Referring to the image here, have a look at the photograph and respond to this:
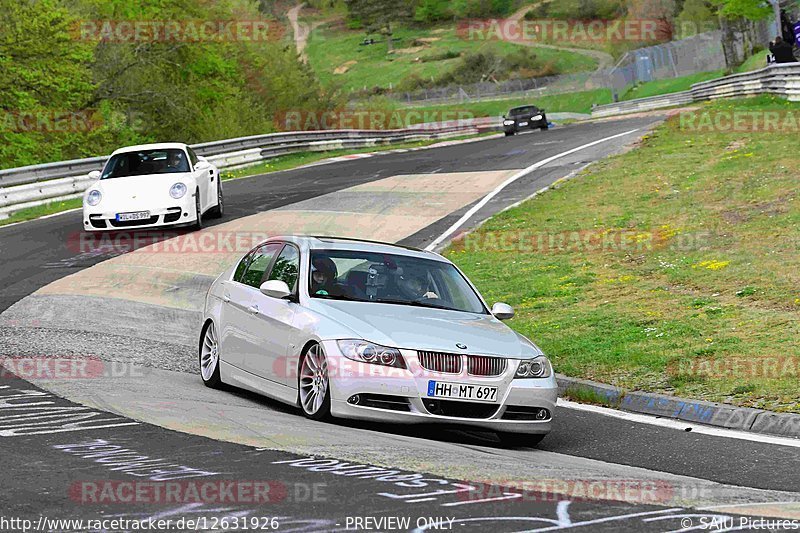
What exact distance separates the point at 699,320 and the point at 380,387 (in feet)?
18.6

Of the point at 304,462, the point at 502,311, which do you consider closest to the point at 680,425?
the point at 502,311

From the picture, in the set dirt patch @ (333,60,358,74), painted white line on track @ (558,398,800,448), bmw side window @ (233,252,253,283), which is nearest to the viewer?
painted white line on track @ (558,398,800,448)

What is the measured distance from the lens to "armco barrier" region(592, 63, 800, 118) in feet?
122

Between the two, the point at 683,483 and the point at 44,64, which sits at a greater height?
the point at 44,64

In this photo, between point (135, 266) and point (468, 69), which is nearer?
point (135, 266)

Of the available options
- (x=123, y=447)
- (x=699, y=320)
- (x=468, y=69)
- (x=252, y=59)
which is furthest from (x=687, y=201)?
(x=468, y=69)

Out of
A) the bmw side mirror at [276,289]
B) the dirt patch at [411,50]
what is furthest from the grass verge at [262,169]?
the dirt patch at [411,50]

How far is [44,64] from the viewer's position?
152 ft

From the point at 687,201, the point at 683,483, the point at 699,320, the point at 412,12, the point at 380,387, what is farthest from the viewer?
the point at 412,12

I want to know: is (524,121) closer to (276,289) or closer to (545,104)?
(545,104)

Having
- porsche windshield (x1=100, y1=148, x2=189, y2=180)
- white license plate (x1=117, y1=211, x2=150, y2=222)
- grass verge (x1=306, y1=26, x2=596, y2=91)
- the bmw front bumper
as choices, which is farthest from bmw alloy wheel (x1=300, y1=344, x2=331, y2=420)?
grass verge (x1=306, y1=26, x2=596, y2=91)

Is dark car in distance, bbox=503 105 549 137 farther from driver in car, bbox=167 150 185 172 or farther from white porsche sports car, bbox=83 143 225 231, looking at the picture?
driver in car, bbox=167 150 185 172

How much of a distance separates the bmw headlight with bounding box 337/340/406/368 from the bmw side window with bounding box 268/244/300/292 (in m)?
1.31

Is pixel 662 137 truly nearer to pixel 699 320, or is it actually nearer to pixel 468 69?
pixel 699 320
